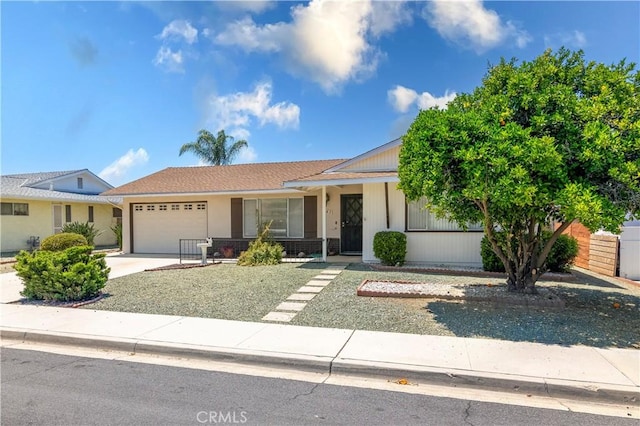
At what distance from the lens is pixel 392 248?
1090 centimetres

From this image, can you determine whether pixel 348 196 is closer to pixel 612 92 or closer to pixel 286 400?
pixel 612 92

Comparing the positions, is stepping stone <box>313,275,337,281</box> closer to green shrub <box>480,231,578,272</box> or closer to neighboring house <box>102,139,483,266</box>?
neighboring house <box>102,139,483,266</box>

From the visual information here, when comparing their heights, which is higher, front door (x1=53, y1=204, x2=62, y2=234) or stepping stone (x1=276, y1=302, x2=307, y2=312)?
front door (x1=53, y1=204, x2=62, y2=234)

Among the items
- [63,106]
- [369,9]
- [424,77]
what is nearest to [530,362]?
[369,9]

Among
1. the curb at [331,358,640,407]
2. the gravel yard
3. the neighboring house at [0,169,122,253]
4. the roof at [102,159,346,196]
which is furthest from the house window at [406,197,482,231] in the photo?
the neighboring house at [0,169,122,253]

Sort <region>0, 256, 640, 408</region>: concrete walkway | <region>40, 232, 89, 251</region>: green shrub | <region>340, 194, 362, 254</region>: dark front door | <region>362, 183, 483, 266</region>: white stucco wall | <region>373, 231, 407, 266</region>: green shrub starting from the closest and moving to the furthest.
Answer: <region>0, 256, 640, 408</region>: concrete walkway → <region>373, 231, 407, 266</region>: green shrub → <region>362, 183, 483, 266</region>: white stucco wall → <region>40, 232, 89, 251</region>: green shrub → <region>340, 194, 362, 254</region>: dark front door

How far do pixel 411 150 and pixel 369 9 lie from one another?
6.71 meters

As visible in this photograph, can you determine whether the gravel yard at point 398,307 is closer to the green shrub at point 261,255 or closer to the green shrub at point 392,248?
the green shrub at point 392,248

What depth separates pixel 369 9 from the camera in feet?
35.4

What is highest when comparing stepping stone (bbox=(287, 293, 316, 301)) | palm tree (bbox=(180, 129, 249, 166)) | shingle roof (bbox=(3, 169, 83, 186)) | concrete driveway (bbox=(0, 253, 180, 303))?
palm tree (bbox=(180, 129, 249, 166))

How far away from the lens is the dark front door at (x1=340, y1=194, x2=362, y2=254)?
14055 mm

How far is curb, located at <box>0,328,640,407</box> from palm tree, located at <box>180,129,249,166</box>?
2682 cm

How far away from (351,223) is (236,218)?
480cm

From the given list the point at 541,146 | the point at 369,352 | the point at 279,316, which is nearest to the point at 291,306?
the point at 279,316
